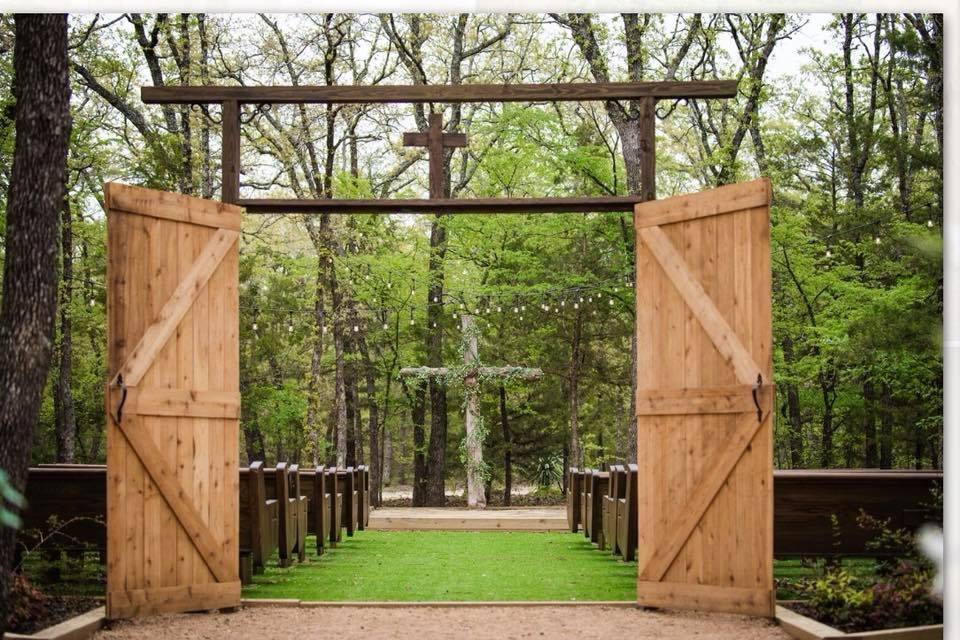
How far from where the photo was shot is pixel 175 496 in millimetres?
6695

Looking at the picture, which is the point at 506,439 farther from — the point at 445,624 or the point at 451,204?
the point at 445,624

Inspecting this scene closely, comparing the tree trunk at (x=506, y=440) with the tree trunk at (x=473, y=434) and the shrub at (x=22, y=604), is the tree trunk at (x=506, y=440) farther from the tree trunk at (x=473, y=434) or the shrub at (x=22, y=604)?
the shrub at (x=22, y=604)

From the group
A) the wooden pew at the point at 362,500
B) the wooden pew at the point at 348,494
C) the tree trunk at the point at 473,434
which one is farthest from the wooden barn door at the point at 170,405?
the tree trunk at the point at 473,434

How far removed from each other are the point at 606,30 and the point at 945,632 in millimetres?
12806

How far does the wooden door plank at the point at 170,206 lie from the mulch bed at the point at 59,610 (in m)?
2.43

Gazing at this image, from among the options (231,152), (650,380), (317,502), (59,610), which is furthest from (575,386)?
(59,610)

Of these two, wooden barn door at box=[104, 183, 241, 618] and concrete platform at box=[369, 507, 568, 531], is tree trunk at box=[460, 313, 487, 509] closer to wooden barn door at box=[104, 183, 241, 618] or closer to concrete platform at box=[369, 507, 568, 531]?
concrete platform at box=[369, 507, 568, 531]

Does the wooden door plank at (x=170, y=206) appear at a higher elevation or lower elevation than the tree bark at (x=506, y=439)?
higher

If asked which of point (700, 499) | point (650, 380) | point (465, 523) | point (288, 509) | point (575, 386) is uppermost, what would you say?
point (650, 380)

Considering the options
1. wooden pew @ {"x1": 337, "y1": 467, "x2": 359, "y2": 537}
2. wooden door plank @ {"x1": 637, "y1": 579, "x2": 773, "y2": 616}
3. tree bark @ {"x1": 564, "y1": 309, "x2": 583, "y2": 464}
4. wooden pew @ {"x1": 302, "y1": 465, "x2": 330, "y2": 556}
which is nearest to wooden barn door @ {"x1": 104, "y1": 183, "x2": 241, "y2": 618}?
wooden door plank @ {"x1": 637, "y1": 579, "x2": 773, "y2": 616}

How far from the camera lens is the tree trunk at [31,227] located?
18.4ft

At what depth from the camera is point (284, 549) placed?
8.86 meters

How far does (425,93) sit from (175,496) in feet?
10.1

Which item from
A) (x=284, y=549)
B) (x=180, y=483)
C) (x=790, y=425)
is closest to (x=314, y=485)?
(x=284, y=549)
